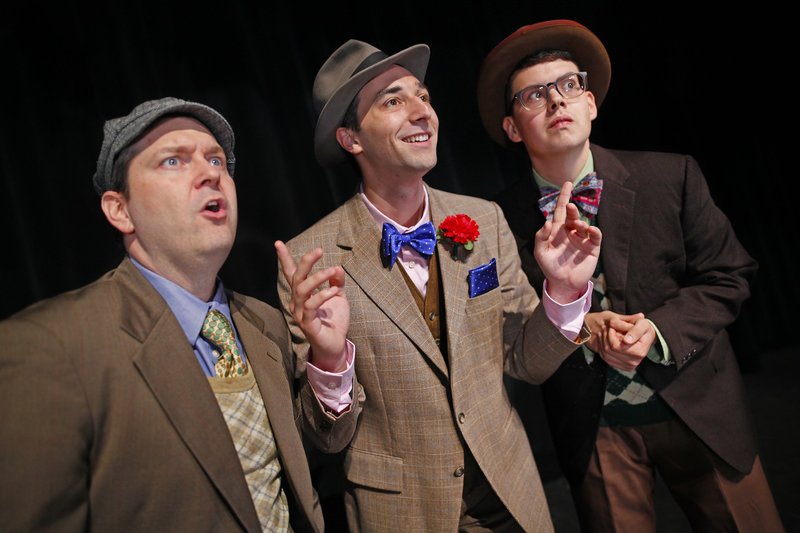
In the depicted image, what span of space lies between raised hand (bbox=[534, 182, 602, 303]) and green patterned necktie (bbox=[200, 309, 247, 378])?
0.87 metres

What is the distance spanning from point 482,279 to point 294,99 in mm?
1697

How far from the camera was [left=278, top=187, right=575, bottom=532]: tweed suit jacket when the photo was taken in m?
1.68

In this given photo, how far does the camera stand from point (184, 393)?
124cm

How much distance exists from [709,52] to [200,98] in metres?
3.55

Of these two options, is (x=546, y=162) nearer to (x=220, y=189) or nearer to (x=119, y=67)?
(x=220, y=189)

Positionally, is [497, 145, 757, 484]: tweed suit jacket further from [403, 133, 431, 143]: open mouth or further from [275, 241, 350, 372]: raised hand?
[275, 241, 350, 372]: raised hand

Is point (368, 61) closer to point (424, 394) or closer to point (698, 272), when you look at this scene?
point (424, 394)

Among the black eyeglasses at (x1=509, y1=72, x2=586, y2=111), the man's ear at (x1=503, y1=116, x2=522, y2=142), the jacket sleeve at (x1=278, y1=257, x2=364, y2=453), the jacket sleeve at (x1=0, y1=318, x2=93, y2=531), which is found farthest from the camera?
the man's ear at (x1=503, y1=116, x2=522, y2=142)

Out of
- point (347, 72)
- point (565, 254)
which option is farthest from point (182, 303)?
point (565, 254)

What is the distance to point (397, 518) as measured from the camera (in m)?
1.67

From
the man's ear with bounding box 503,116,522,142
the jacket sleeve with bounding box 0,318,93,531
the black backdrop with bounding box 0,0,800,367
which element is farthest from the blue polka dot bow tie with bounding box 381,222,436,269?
the black backdrop with bounding box 0,0,800,367

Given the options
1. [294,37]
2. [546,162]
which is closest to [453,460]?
[546,162]

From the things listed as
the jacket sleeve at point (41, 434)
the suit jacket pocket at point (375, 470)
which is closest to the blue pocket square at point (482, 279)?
the suit jacket pocket at point (375, 470)

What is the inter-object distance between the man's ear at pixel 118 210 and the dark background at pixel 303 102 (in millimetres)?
603
